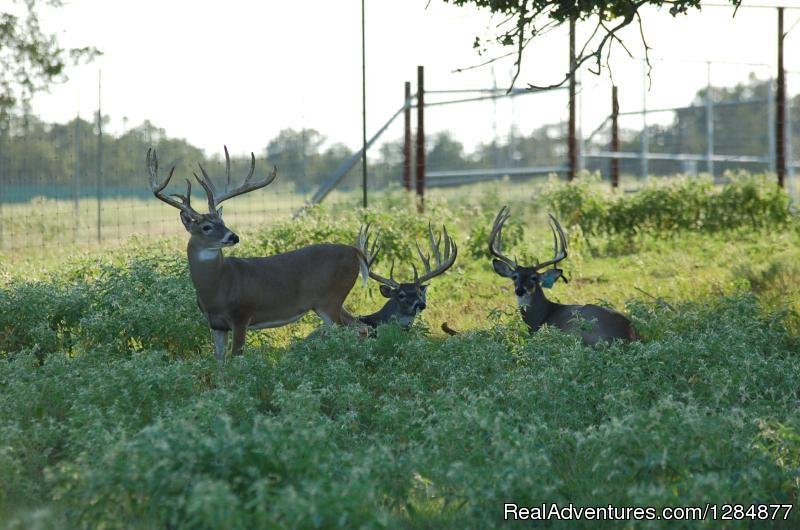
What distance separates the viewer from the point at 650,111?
74.6 ft

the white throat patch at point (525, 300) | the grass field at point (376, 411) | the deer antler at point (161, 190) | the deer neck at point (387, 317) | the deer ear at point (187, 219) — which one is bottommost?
the grass field at point (376, 411)

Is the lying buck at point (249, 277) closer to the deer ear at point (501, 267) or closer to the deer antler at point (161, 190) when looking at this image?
the deer antler at point (161, 190)

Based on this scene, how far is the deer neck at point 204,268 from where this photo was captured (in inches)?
317

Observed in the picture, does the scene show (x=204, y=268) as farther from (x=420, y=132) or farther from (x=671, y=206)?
(x=671, y=206)

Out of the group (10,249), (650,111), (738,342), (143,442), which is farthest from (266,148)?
(143,442)

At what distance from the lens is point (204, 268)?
8062 millimetres

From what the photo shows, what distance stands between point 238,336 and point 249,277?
520 mm

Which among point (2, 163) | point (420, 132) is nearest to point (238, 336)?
point (2, 163)

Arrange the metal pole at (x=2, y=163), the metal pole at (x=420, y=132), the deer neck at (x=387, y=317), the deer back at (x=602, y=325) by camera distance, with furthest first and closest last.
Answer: the metal pole at (x=420, y=132)
the metal pole at (x=2, y=163)
the deer neck at (x=387, y=317)
the deer back at (x=602, y=325)

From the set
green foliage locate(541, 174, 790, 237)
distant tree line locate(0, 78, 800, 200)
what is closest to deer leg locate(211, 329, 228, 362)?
distant tree line locate(0, 78, 800, 200)

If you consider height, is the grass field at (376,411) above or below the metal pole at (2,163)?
below

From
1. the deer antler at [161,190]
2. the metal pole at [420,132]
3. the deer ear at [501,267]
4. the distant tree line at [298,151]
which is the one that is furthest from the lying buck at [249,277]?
the metal pole at [420,132]

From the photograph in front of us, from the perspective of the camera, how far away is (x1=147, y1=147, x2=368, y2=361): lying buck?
8.01m

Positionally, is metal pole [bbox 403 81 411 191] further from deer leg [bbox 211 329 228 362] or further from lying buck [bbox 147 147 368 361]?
deer leg [bbox 211 329 228 362]
